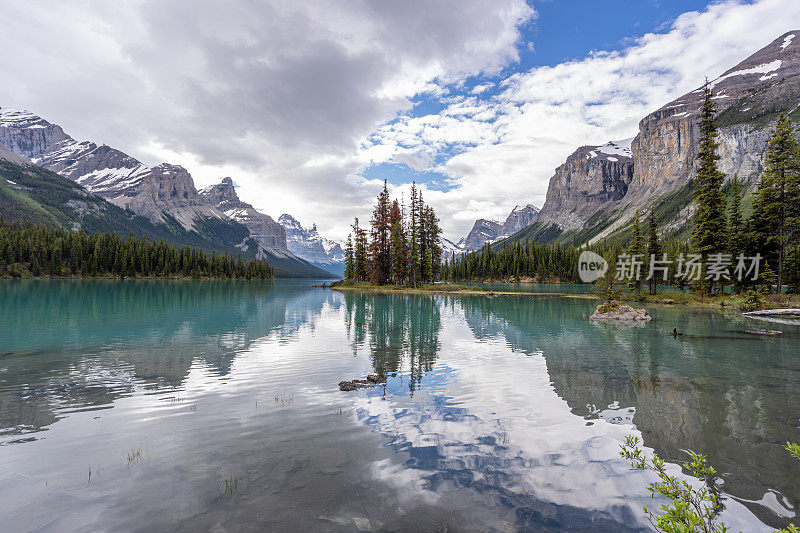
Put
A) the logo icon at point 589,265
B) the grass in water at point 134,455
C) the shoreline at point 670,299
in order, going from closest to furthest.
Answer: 1. the grass in water at point 134,455
2. the shoreline at point 670,299
3. the logo icon at point 589,265

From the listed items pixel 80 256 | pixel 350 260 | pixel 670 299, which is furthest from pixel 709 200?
pixel 80 256

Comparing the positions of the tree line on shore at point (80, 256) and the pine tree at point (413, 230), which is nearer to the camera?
the pine tree at point (413, 230)

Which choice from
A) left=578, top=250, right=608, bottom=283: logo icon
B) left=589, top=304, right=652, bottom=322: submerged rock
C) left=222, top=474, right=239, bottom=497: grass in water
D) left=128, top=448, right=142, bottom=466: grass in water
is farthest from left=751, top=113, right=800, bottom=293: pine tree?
left=578, top=250, right=608, bottom=283: logo icon

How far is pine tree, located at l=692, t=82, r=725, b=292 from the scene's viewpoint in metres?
58.0

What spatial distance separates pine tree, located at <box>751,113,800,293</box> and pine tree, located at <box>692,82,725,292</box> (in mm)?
5072

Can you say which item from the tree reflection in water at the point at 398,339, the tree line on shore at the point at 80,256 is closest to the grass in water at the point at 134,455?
the tree reflection in water at the point at 398,339

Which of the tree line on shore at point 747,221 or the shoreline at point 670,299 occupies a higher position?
the tree line on shore at point 747,221

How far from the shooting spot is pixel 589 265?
159 meters

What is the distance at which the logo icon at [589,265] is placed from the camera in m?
149

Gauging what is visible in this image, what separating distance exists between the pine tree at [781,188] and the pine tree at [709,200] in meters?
5.07

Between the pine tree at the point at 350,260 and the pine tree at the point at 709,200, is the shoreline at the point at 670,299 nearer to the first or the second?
the pine tree at the point at 709,200

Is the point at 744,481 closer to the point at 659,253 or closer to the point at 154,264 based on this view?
the point at 659,253

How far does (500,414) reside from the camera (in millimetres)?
12844

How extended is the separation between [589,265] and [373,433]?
17002 centimetres
